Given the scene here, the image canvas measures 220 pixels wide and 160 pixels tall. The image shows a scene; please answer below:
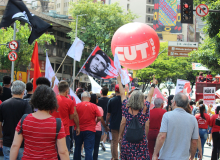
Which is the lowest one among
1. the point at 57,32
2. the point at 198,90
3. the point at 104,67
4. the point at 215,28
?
the point at 198,90

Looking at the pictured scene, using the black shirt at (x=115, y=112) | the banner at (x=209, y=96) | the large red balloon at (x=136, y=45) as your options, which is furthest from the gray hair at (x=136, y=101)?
the banner at (x=209, y=96)

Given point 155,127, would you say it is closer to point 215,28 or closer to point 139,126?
point 139,126

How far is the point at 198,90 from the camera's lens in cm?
2270

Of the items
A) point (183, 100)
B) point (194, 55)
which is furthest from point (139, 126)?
point (194, 55)

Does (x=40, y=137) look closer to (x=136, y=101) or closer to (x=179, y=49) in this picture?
(x=136, y=101)

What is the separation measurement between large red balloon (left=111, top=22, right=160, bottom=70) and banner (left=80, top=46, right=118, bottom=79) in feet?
2.79

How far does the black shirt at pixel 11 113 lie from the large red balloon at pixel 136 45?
560cm

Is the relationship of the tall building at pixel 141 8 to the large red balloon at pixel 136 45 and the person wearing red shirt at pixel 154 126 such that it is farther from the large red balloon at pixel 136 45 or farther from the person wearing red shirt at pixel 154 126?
the person wearing red shirt at pixel 154 126

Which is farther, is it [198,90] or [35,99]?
[198,90]

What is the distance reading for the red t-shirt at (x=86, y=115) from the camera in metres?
6.82

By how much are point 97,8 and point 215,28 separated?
23.3 m

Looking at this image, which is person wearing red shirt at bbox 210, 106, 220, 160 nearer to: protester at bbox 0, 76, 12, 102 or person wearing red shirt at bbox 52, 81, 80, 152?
person wearing red shirt at bbox 52, 81, 80, 152

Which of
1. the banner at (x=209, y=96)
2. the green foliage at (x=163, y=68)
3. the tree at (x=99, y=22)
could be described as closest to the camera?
the banner at (x=209, y=96)

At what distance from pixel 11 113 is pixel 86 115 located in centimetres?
229
